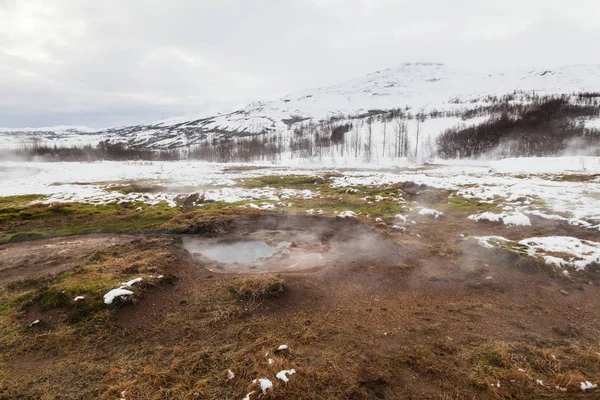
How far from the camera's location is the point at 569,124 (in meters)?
85.2

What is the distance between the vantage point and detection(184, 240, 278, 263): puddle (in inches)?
401

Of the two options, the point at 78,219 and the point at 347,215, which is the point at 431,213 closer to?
the point at 347,215

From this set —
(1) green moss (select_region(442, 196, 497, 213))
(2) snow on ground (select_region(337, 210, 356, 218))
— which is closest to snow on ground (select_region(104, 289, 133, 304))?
(2) snow on ground (select_region(337, 210, 356, 218))

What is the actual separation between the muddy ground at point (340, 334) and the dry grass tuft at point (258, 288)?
0.69ft

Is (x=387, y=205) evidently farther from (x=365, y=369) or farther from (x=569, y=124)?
(x=569, y=124)

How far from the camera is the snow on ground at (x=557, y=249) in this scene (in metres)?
8.20

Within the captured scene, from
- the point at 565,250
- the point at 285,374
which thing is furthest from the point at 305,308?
the point at 565,250

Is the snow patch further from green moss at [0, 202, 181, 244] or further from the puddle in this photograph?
green moss at [0, 202, 181, 244]

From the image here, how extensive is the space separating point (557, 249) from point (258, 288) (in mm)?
9295

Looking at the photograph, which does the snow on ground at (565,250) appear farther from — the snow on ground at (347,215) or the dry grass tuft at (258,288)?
the dry grass tuft at (258,288)

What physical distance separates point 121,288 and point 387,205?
14.0m

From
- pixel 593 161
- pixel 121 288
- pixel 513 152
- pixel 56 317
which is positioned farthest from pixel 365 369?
pixel 513 152

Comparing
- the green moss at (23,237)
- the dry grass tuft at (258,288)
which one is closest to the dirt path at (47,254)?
the green moss at (23,237)

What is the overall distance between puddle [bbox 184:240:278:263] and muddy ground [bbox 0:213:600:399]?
2.41ft
